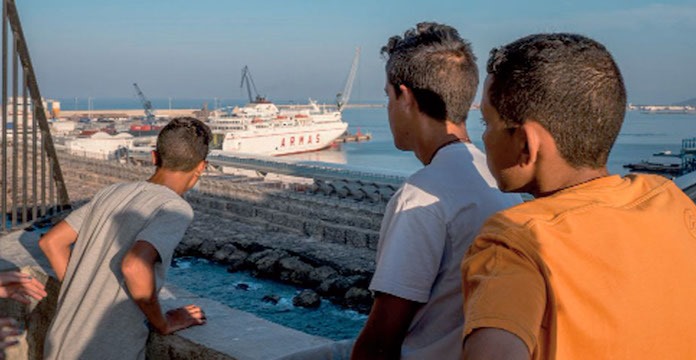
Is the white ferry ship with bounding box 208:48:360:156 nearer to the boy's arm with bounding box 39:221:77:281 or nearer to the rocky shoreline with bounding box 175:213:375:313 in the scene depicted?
the rocky shoreline with bounding box 175:213:375:313

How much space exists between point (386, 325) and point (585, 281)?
1.95 ft

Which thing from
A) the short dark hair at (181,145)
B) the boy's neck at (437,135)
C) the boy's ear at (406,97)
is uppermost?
the boy's ear at (406,97)

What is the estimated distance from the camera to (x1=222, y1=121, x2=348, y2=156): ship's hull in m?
54.0

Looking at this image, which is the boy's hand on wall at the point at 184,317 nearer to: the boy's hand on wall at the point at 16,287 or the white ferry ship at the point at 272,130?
the boy's hand on wall at the point at 16,287

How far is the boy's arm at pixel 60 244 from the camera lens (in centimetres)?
221

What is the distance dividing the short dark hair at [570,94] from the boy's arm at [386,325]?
1.60 ft

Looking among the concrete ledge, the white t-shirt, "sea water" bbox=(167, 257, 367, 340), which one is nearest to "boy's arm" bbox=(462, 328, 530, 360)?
the white t-shirt

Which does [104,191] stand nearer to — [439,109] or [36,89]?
[439,109]

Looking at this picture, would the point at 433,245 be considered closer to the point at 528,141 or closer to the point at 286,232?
the point at 528,141

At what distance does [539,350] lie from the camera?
2.58ft

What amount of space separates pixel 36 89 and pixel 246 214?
20.3 metres

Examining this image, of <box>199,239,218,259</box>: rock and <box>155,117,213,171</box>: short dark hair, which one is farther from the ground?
<box>155,117,213,171</box>: short dark hair

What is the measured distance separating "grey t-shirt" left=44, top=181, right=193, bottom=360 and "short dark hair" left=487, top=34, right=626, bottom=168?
4.07 ft

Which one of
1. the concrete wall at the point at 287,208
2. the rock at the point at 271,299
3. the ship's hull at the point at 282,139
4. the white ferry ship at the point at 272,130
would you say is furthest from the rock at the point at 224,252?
the white ferry ship at the point at 272,130
